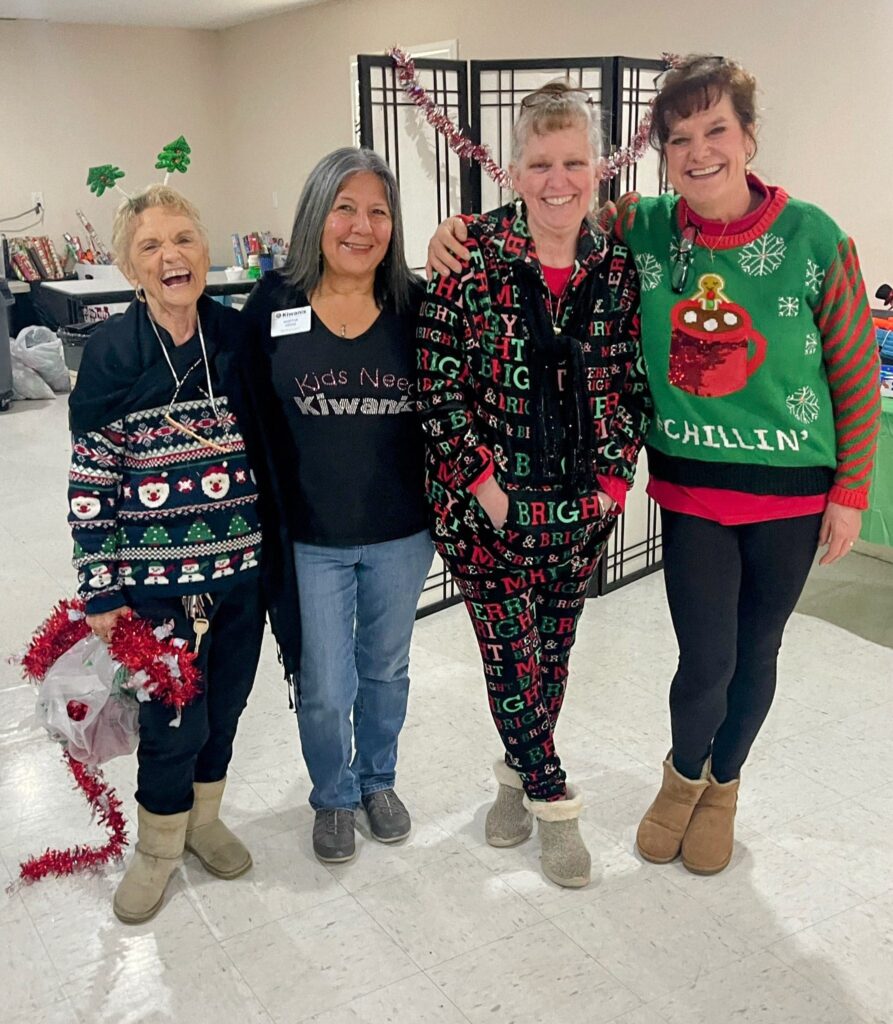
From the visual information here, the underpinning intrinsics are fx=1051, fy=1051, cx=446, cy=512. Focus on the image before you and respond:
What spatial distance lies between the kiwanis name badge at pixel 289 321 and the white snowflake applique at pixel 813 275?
0.87 metres

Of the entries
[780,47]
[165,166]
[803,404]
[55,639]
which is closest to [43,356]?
[780,47]

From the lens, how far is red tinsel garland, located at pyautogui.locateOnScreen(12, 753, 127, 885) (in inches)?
83.2

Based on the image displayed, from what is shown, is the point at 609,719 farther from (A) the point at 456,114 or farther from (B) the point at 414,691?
(A) the point at 456,114

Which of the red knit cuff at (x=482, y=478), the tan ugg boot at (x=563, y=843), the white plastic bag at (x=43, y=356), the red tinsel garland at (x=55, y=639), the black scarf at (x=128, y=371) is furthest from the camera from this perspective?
the white plastic bag at (x=43, y=356)

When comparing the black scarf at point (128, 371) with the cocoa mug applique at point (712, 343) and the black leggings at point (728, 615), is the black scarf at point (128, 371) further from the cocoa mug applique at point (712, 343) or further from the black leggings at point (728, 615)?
the black leggings at point (728, 615)

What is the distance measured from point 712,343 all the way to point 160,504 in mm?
1000

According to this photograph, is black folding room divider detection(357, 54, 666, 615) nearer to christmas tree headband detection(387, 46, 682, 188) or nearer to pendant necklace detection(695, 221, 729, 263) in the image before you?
christmas tree headband detection(387, 46, 682, 188)

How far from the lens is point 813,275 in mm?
1772

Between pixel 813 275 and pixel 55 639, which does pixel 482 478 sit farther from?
pixel 55 639

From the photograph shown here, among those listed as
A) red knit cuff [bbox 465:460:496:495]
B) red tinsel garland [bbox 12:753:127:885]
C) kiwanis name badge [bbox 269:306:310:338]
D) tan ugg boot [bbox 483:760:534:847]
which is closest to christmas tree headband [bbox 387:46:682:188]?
kiwanis name badge [bbox 269:306:310:338]

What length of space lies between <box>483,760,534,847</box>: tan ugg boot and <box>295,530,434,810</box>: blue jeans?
0.81 feet

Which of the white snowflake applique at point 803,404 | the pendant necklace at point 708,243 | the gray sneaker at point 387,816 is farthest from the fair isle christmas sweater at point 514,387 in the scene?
the gray sneaker at point 387,816

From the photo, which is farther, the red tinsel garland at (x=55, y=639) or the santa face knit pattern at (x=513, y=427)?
the red tinsel garland at (x=55, y=639)

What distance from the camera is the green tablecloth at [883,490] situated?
312 cm
